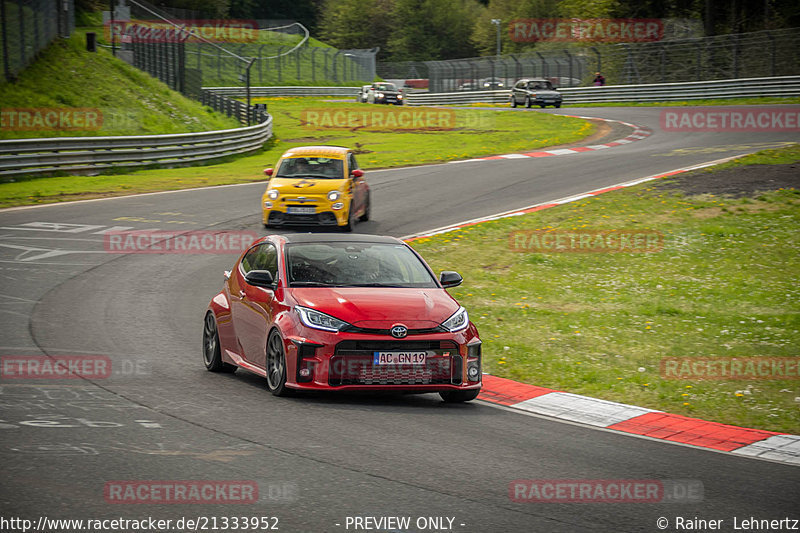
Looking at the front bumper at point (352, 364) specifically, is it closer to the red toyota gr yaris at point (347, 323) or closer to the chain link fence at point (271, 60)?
the red toyota gr yaris at point (347, 323)

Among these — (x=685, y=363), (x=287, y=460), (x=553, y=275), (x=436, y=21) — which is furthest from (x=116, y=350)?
(x=436, y=21)

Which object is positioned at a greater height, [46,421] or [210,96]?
[210,96]

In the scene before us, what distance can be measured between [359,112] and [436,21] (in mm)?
81746

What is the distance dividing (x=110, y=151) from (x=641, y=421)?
25.2 m

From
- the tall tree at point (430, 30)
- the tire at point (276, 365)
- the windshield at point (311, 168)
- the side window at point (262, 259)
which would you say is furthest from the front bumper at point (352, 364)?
the tall tree at point (430, 30)

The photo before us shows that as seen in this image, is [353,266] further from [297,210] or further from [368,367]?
[297,210]

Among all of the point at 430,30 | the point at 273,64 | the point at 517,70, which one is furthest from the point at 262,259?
the point at 430,30

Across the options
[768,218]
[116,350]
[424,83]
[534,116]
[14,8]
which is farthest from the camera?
[424,83]

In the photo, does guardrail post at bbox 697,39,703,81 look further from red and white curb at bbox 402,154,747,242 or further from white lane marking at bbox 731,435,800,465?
white lane marking at bbox 731,435,800,465

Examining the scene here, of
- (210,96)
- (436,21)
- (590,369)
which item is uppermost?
(436,21)

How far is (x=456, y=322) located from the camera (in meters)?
8.78

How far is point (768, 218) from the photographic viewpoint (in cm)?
1859

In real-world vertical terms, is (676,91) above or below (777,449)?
above

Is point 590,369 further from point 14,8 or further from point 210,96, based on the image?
point 210,96
